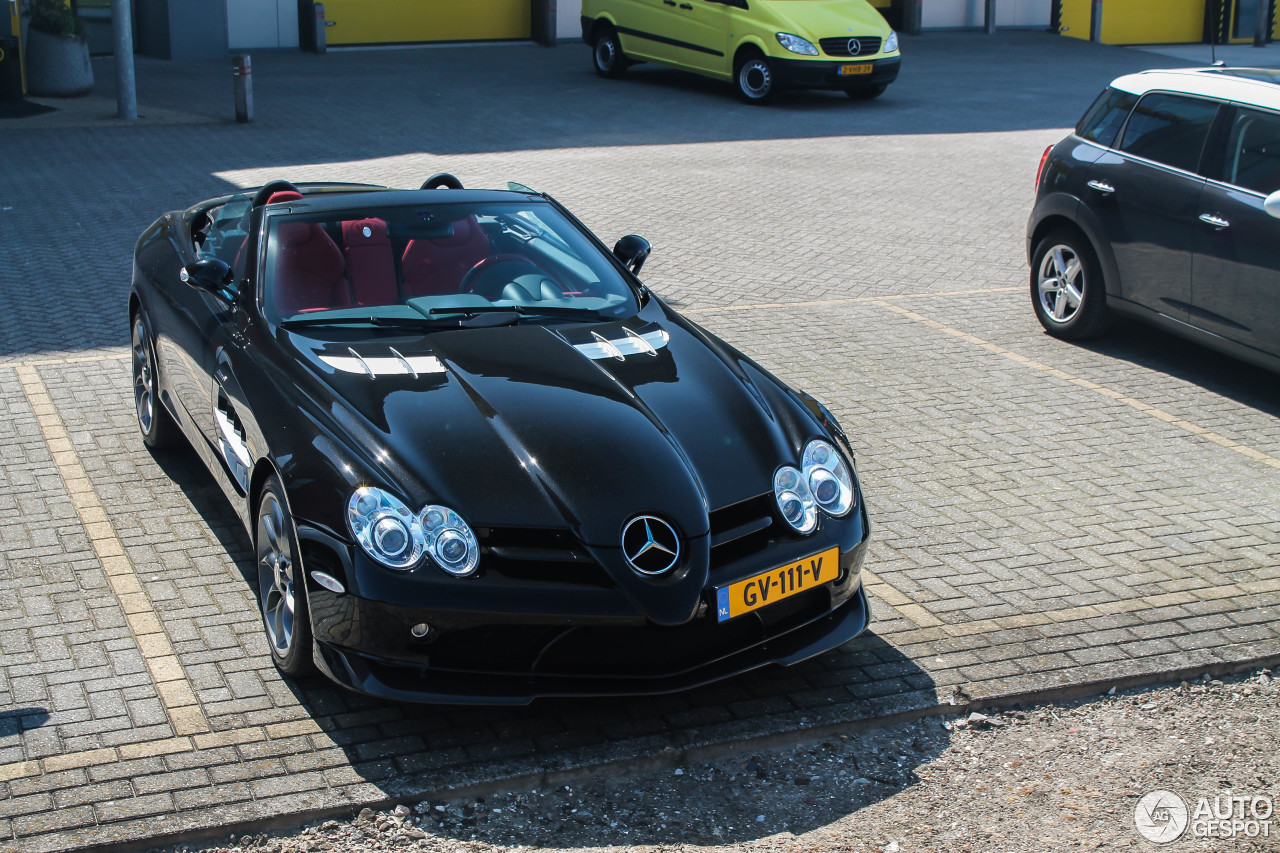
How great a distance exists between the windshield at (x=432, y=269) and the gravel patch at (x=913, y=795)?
2.02 metres

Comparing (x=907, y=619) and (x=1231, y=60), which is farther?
(x=1231, y=60)

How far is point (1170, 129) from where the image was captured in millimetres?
8438

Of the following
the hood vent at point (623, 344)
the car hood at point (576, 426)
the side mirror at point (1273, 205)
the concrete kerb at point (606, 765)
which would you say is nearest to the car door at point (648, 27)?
the side mirror at point (1273, 205)

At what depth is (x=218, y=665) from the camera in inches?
187

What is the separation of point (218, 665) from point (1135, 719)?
312 cm

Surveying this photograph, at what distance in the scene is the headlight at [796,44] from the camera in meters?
18.9

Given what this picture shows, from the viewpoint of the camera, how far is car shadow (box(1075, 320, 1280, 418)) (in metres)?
8.13

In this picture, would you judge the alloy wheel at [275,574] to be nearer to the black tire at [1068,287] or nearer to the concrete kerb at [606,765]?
the concrete kerb at [606,765]

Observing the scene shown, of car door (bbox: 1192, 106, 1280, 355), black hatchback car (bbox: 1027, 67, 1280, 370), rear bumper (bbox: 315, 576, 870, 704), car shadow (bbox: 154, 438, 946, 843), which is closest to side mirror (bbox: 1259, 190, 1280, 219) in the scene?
black hatchback car (bbox: 1027, 67, 1280, 370)

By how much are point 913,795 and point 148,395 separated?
14.3ft

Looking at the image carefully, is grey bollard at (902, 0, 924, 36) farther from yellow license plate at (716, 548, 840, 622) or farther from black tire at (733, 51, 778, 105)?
yellow license plate at (716, 548, 840, 622)

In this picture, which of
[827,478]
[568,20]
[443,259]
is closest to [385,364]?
[443,259]

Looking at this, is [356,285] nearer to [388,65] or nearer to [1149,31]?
[388,65]

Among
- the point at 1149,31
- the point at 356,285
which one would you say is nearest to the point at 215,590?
the point at 356,285
